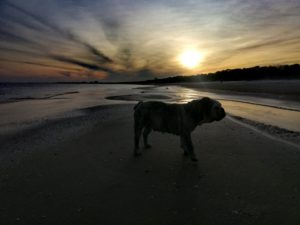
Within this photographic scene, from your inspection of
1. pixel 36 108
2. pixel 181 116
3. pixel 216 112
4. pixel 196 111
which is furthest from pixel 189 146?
pixel 36 108

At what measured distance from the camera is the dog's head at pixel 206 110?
6508 millimetres

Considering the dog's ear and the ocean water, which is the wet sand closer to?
the dog's ear

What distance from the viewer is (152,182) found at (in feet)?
17.3

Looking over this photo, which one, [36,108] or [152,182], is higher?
[152,182]

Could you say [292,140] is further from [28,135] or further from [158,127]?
[28,135]

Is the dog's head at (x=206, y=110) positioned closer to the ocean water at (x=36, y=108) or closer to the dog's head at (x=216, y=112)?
the dog's head at (x=216, y=112)

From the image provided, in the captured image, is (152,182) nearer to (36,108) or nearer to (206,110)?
(206,110)

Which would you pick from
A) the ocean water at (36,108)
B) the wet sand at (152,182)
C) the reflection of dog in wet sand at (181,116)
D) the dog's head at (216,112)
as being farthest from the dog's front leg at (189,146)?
the ocean water at (36,108)

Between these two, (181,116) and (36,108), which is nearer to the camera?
(181,116)

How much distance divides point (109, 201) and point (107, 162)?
78.4 inches

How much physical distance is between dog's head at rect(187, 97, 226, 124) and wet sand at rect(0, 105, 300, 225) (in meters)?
0.99

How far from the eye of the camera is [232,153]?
689cm

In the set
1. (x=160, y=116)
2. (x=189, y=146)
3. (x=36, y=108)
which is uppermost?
(x=160, y=116)

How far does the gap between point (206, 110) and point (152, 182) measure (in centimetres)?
243
